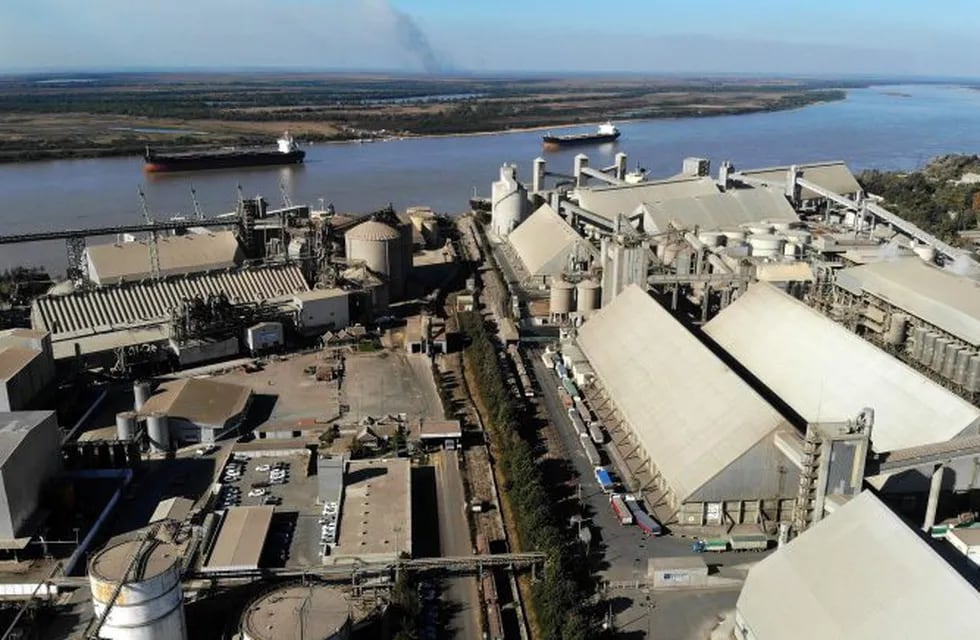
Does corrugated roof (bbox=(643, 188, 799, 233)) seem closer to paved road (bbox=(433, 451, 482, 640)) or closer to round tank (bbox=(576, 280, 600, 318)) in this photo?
round tank (bbox=(576, 280, 600, 318))

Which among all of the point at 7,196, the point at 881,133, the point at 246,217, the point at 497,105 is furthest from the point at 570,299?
the point at 497,105

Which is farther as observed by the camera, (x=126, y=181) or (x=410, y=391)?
(x=126, y=181)

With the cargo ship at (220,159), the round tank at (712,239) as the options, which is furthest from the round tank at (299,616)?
the cargo ship at (220,159)

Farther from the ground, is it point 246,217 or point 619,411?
point 246,217

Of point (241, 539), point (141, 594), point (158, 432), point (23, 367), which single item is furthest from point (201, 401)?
point (141, 594)

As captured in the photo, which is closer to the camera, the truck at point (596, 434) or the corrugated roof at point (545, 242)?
the truck at point (596, 434)

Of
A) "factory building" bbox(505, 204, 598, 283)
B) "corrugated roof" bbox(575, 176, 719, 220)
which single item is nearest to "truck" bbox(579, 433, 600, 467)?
"factory building" bbox(505, 204, 598, 283)

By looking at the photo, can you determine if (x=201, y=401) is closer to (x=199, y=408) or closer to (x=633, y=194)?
(x=199, y=408)

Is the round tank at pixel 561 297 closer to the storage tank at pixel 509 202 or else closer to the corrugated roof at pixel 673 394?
the corrugated roof at pixel 673 394

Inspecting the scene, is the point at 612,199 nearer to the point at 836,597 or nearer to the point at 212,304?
the point at 212,304
